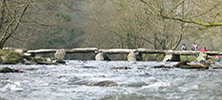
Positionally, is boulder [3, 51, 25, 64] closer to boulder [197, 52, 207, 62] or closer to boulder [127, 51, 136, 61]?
boulder [127, 51, 136, 61]

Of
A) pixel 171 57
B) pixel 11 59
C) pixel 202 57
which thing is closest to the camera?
pixel 11 59

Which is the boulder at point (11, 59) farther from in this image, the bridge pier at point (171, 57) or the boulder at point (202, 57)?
the boulder at point (202, 57)

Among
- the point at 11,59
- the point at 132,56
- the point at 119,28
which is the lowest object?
the point at 132,56

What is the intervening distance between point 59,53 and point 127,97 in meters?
16.7

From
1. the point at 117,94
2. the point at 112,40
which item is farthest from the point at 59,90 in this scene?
the point at 112,40

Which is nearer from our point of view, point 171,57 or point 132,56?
point 171,57

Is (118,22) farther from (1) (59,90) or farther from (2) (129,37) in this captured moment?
(1) (59,90)

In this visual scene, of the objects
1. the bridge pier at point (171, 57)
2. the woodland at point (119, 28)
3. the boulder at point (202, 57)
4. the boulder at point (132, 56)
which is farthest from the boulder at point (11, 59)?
the boulder at point (202, 57)

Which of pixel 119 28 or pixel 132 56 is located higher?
pixel 119 28

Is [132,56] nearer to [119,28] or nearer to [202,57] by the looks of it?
[202,57]

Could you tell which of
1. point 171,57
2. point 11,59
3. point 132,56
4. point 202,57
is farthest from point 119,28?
point 11,59

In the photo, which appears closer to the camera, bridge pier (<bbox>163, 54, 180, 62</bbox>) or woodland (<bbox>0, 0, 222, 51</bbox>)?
bridge pier (<bbox>163, 54, 180, 62</bbox>)

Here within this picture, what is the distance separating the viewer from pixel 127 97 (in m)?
5.22

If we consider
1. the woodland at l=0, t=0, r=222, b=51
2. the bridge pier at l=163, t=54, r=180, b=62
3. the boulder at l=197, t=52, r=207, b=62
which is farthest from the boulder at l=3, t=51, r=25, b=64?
the boulder at l=197, t=52, r=207, b=62
